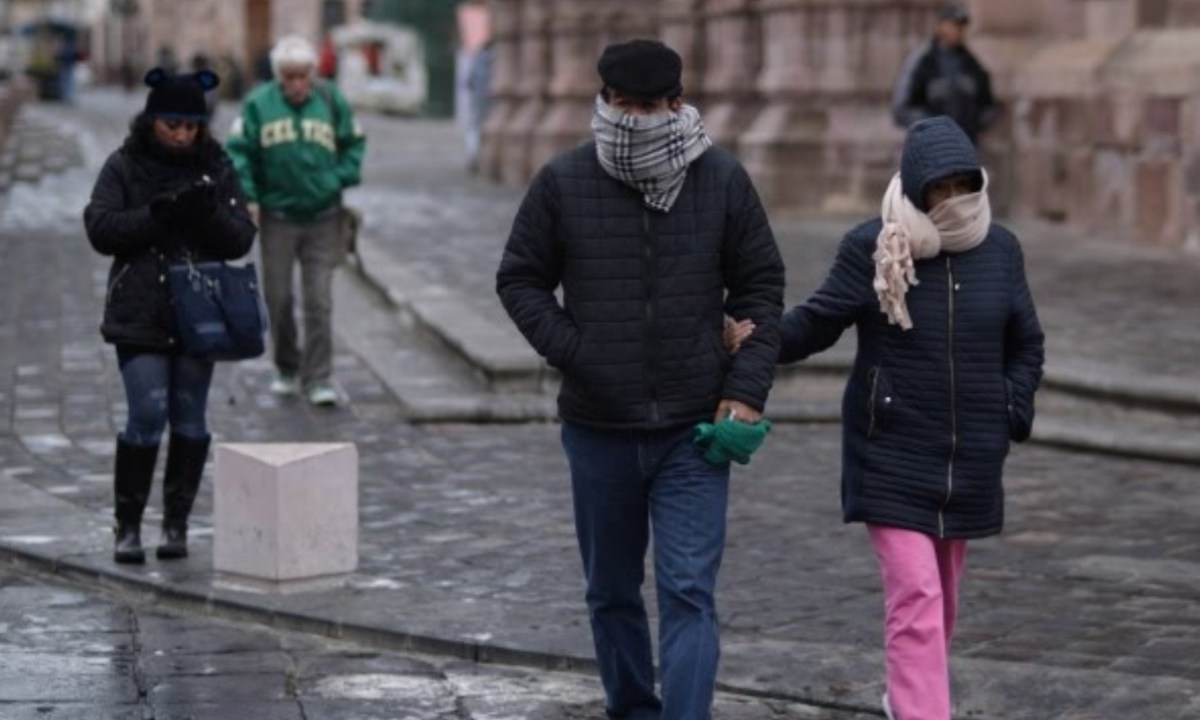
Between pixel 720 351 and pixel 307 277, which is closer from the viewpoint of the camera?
pixel 720 351

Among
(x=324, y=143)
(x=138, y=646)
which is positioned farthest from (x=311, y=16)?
(x=138, y=646)

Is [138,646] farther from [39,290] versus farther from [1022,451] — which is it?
[39,290]

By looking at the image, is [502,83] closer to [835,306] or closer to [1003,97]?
[1003,97]

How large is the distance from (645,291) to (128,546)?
10.8ft

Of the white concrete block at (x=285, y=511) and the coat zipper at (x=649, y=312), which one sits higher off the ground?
the coat zipper at (x=649, y=312)

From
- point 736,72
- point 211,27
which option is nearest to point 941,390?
point 736,72

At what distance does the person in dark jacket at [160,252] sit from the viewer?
30.3 ft

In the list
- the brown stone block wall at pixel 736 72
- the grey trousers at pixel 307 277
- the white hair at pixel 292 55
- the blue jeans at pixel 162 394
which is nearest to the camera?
the blue jeans at pixel 162 394

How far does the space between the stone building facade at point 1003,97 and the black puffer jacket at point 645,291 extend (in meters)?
12.7

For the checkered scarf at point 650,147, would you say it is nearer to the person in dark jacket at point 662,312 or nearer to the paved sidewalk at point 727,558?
the person in dark jacket at point 662,312

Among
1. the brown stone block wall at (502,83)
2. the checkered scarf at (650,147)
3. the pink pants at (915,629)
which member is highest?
the checkered scarf at (650,147)

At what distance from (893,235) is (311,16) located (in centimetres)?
7766

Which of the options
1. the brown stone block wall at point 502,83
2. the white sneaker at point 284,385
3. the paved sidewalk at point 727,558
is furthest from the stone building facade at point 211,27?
the paved sidewalk at point 727,558

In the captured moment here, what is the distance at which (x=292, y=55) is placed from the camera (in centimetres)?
1326
